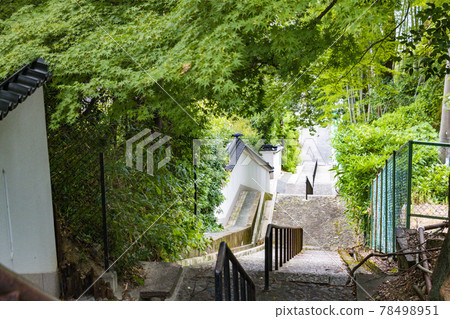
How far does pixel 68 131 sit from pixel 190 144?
2.00 metres

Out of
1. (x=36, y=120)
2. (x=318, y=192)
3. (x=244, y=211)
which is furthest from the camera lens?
(x=318, y=192)

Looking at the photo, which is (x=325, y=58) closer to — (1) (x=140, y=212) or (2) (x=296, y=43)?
(2) (x=296, y=43)

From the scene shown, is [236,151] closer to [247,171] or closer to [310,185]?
[247,171]

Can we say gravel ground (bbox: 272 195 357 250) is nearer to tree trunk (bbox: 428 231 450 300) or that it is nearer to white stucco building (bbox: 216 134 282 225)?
white stucco building (bbox: 216 134 282 225)

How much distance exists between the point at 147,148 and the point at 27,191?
206 cm

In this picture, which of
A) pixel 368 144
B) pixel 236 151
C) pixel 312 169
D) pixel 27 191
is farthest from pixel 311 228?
pixel 27 191

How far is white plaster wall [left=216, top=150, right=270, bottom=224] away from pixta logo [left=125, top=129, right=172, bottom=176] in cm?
220

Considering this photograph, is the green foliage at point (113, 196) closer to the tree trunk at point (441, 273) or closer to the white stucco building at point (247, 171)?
the tree trunk at point (441, 273)

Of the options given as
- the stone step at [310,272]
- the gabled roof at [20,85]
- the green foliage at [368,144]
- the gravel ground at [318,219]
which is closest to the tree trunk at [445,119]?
the green foliage at [368,144]

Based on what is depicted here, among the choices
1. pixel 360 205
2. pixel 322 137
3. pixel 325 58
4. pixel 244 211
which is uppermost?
pixel 325 58

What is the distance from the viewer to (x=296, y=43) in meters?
3.43

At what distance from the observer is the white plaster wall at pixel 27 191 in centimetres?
261

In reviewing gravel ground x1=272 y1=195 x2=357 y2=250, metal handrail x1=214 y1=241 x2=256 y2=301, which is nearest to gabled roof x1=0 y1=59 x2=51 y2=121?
metal handrail x1=214 y1=241 x2=256 y2=301

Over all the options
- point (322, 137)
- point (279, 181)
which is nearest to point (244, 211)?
→ point (279, 181)
